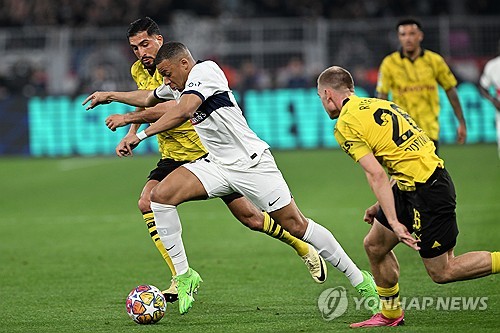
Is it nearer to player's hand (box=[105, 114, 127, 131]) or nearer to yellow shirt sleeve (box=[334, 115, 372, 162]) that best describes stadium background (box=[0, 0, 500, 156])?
player's hand (box=[105, 114, 127, 131])

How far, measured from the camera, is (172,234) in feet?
26.0

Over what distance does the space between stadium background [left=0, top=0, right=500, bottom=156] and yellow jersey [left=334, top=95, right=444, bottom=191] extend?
15.6m

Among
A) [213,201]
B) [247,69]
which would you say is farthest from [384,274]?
[247,69]

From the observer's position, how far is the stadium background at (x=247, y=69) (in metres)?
22.9

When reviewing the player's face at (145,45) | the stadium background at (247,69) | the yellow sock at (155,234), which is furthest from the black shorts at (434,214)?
the stadium background at (247,69)

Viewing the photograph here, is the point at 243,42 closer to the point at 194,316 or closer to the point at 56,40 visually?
the point at 56,40

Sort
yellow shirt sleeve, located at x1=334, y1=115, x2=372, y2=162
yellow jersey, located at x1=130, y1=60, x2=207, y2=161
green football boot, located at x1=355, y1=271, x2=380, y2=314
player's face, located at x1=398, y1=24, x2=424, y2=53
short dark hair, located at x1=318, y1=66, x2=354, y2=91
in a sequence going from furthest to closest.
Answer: player's face, located at x1=398, y1=24, x2=424, y2=53 < yellow jersey, located at x1=130, y1=60, x2=207, y2=161 < green football boot, located at x1=355, y1=271, x2=380, y2=314 < short dark hair, located at x1=318, y1=66, x2=354, y2=91 < yellow shirt sleeve, located at x1=334, y1=115, x2=372, y2=162

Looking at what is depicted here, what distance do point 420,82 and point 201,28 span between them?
13635 mm

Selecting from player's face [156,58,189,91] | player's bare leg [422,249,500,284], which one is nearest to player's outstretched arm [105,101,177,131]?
player's face [156,58,189,91]

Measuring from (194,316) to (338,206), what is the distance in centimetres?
722

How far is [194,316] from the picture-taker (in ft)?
24.8

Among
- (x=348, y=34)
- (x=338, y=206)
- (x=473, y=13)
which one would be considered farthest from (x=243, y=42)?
(x=338, y=206)

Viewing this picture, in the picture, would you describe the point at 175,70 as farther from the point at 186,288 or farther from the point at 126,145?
the point at 186,288

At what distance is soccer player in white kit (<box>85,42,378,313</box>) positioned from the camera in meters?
7.40
